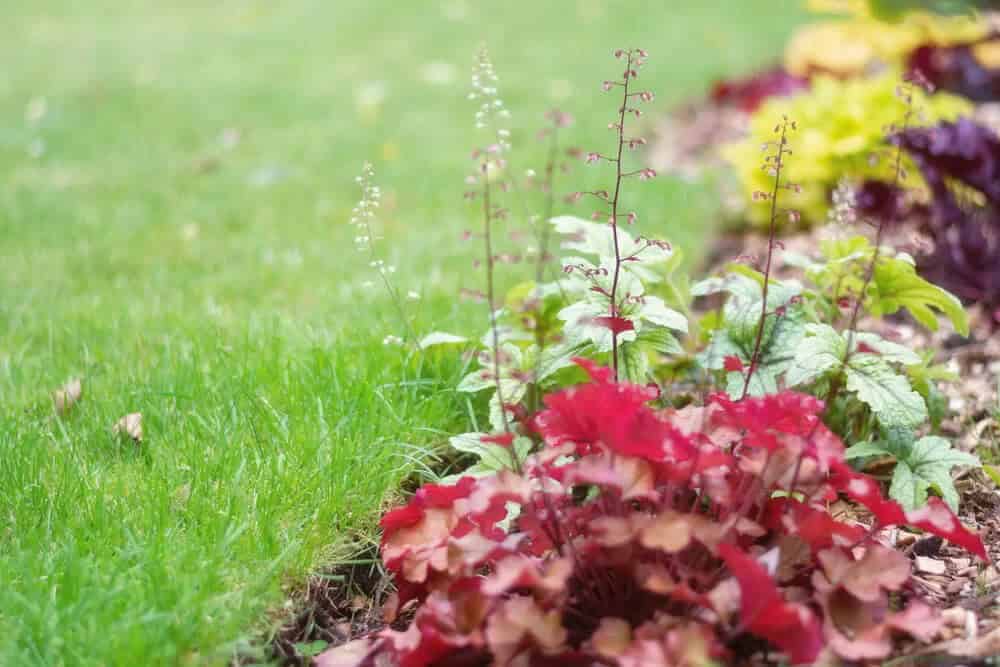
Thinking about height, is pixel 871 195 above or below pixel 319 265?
above

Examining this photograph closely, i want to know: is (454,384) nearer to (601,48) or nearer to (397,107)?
(397,107)

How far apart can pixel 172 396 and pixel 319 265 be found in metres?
1.57

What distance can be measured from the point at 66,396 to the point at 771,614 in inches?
75.4

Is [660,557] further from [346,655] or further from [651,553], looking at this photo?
[346,655]

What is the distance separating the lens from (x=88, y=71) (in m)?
7.89

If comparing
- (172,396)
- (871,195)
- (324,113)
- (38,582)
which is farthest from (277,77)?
(38,582)

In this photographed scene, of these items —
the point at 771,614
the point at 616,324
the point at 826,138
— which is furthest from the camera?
the point at 826,138


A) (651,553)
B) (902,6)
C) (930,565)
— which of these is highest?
(902,6)

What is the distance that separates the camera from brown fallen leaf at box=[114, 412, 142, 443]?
7.63ft

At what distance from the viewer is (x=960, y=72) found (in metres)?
6.64

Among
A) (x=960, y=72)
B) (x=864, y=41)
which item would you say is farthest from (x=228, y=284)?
(x=864, y=41)

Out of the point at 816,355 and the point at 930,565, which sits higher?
the point at 816,355

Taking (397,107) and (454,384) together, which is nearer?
(454,384)

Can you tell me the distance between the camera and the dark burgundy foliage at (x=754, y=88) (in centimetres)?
636
